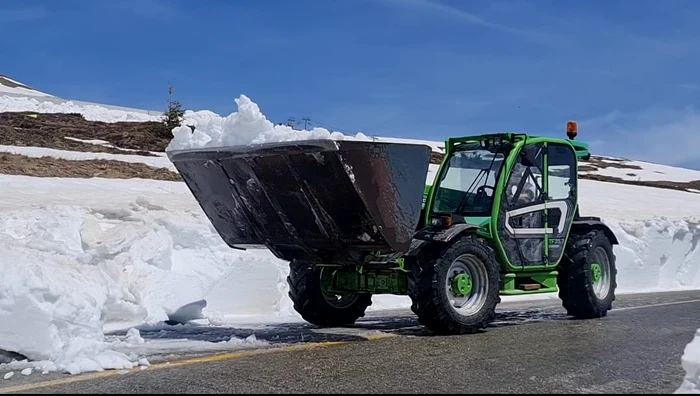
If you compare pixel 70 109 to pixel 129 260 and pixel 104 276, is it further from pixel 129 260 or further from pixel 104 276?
pixel 104 276

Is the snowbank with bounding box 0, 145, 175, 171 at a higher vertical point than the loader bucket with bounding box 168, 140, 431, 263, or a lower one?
higher

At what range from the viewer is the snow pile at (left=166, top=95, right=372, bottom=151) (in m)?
7.01

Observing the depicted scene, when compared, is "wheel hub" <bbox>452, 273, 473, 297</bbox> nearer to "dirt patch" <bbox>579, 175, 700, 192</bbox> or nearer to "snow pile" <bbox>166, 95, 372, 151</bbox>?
"snow pile" <bbox>166, 95, 372, 151</bbox>

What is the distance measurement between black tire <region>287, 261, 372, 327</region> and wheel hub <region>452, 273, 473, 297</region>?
1318 mm

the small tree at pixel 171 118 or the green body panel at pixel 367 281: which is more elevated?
the small tree at pixel 171 118

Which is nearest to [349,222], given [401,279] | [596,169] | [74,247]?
[401,279]

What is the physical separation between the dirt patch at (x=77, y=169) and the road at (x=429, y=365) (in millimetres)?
11472

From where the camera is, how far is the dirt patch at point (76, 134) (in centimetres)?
2548

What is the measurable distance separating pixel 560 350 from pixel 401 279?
1.71 metres

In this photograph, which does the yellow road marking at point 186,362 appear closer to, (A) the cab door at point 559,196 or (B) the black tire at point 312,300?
(B) the black tire at point 312,300

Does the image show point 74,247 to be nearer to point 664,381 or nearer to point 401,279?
point 401,279

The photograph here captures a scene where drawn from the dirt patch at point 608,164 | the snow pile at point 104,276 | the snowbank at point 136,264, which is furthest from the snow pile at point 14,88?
the snow pile at point 104,276

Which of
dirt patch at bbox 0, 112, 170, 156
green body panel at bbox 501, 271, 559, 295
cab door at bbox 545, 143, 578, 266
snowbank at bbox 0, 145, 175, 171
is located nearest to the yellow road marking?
green body panel at bbox 501, 271, 559, 295

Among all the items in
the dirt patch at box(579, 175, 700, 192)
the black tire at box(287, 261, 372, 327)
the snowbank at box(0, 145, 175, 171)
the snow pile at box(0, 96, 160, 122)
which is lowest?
the black tire at box(287, 261, 372, 327)
